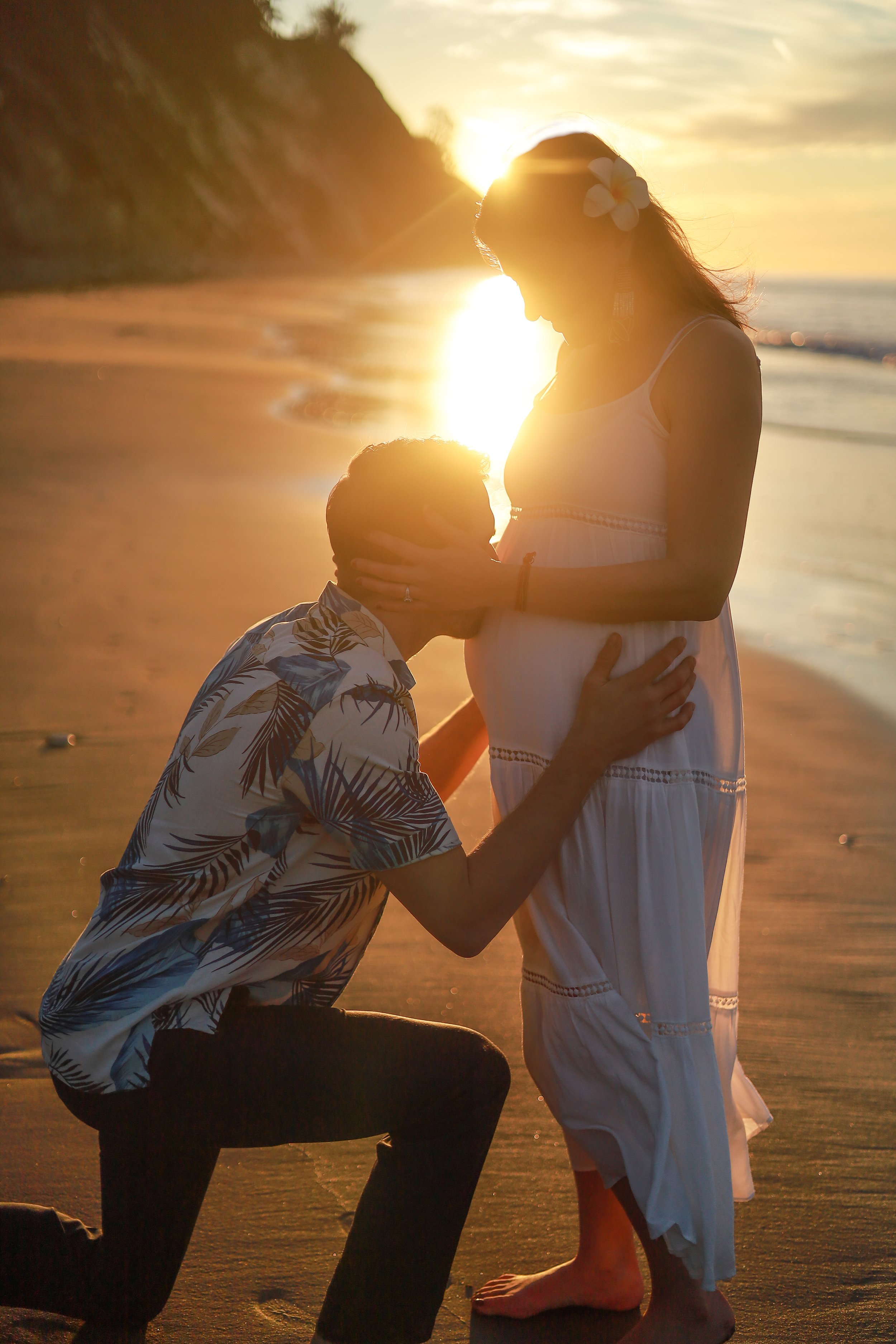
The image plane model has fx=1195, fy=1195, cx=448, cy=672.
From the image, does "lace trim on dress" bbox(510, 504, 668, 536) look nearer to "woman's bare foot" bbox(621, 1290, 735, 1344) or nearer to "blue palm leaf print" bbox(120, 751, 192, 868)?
"blue palm leaf print" bbox(120, 751, 192, 868)

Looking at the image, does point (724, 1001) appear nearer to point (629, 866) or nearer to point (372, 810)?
point (629, 866)

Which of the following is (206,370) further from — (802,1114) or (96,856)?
(802,1114)

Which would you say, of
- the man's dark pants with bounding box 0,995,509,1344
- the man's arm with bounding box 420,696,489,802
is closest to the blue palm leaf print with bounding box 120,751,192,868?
the man's dark pants with bounding box 0,995,509,1344

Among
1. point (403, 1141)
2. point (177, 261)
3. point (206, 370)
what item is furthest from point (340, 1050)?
point (177, 261)

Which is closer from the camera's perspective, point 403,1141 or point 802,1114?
point 403,1141

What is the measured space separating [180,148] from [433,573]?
166ft

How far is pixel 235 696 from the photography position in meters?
1.79

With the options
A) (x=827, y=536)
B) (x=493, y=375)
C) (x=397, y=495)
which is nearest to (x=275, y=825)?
(x=397, y=495)

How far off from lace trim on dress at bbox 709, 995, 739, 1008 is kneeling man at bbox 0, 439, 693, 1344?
498 millimetres

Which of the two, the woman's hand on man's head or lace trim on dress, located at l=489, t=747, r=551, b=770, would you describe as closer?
the woman's hand on man's head

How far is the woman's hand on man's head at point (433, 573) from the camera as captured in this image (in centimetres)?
188

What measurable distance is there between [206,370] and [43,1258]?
17619 millimetres

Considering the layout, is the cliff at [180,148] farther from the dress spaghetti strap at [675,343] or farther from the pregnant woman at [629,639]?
the dress spaghetti strap at [675,343]

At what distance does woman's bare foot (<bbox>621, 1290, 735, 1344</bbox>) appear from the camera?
1.99m
